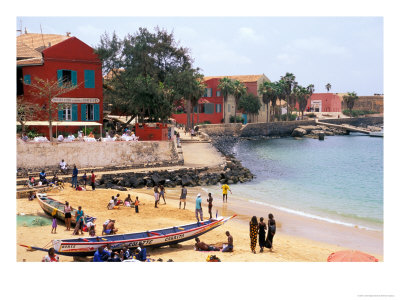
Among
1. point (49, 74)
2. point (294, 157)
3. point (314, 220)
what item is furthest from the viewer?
point (294, 157)

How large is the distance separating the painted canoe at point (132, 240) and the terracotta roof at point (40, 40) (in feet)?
76.7

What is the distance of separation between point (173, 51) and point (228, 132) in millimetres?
27207

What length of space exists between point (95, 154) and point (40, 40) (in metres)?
13.6

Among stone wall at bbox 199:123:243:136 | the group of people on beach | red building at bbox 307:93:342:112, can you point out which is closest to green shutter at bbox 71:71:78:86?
the group of people on beach

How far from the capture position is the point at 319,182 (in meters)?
33.6

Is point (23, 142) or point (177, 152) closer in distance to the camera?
point (23, 142)

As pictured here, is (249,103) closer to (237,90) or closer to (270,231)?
(237,90)

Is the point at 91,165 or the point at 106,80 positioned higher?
the point at 106,80

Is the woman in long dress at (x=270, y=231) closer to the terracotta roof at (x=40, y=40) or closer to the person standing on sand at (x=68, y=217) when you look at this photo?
the person standing on sand at (x=68, y=217)

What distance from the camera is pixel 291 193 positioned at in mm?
28312

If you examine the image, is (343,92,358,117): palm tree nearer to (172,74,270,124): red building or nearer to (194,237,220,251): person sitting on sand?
(172,74,270,124): red building
